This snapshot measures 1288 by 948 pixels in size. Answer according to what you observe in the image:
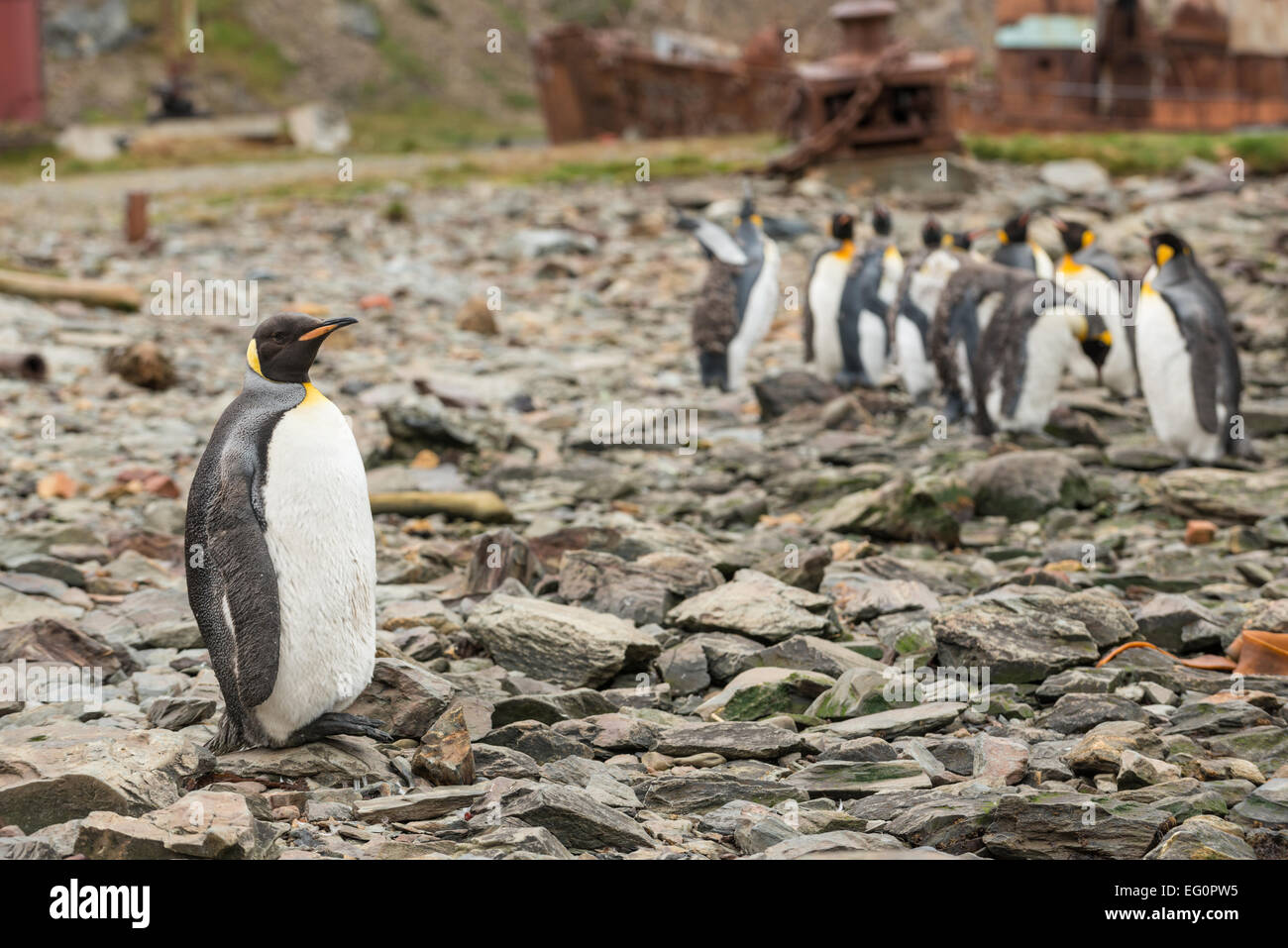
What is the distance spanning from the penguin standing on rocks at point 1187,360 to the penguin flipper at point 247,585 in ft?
17.0

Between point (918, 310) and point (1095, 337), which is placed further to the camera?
point (918, 310)

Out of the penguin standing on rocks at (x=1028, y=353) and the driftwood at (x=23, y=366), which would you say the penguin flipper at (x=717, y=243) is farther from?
the driftwood at (x=23, y=366)

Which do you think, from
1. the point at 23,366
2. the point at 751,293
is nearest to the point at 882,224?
the point at 751,293

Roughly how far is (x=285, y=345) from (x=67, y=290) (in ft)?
28.2

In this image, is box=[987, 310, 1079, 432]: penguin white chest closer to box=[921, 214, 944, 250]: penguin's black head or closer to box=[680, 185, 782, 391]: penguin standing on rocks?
box=[921, 214, 944, 250]: penguin's black head

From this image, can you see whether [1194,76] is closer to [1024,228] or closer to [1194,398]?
[1024,228]

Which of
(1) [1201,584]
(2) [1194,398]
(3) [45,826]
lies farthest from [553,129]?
(3) [45,826]

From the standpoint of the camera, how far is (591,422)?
8438 millimetres

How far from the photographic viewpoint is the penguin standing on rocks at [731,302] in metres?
9.40

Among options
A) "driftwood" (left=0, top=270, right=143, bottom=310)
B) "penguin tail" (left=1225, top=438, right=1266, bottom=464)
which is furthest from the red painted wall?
"penguin tail" (left=1225, top=438, right=1266, bottom=464)

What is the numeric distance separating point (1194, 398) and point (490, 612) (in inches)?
166

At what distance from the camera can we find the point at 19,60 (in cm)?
2967

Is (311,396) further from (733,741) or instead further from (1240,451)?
(1240,451)

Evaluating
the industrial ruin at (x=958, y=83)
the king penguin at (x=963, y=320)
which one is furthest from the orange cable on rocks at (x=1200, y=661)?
the industrial ruin at (x=958, y=83)
